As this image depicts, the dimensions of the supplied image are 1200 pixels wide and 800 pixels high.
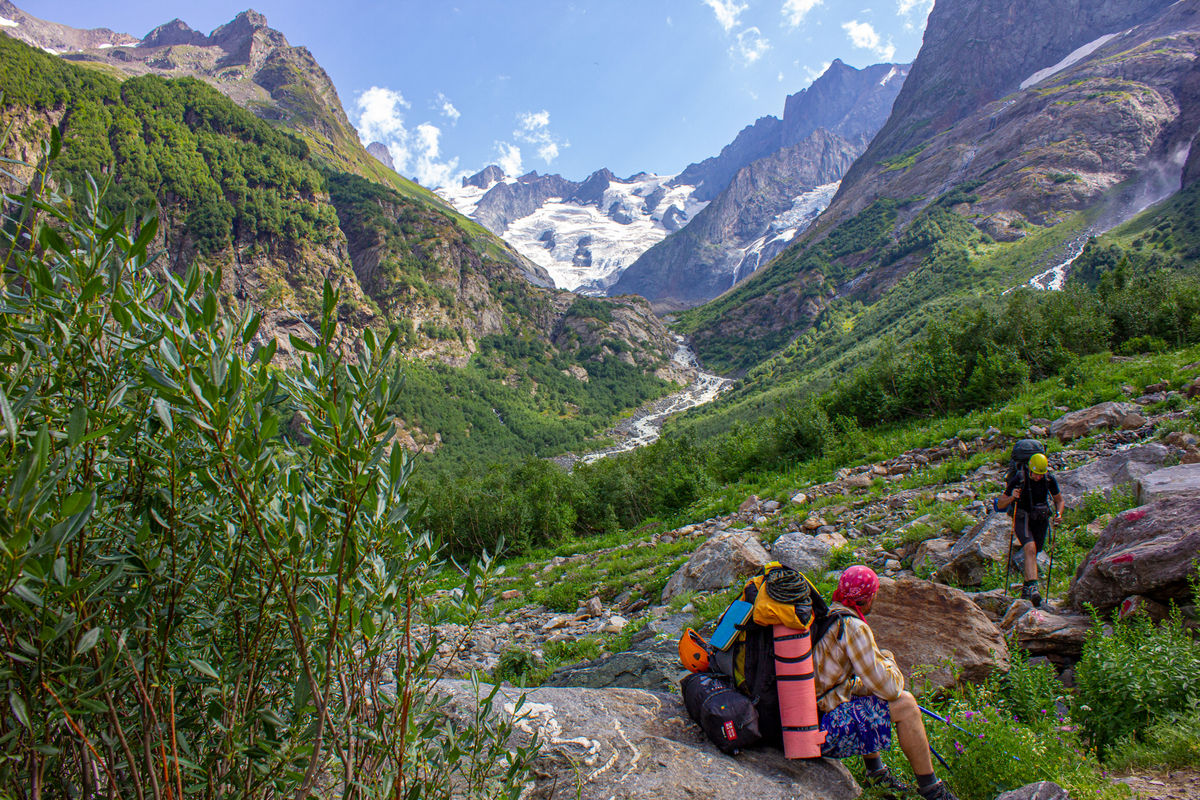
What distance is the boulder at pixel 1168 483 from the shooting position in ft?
17.4

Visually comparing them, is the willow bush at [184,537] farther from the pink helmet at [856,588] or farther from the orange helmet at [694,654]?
the pink helmet at [856,588]

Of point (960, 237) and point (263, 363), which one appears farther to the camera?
point (960, 237)

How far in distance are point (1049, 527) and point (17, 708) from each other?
806 cm

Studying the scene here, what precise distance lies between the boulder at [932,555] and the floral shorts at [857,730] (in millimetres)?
3870

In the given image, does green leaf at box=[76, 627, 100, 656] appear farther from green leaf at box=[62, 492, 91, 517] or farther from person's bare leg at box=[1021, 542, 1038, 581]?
person's bare leg at box=[1021, 542, 1038, 581]

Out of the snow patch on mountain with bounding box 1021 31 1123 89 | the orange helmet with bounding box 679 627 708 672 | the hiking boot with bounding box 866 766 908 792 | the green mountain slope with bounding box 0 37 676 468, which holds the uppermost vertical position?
the snow patch on mountain with bounding box 1021 31 1123 89

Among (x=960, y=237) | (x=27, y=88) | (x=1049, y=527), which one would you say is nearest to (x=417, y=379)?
(x=27, y=88)

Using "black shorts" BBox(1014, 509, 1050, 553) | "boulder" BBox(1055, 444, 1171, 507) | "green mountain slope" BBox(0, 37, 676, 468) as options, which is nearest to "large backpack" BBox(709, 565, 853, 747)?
"black shorts" BBox(1014, 509, 1050, 553)

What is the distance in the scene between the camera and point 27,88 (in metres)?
58.2

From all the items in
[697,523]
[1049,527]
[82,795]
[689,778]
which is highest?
[82,795]

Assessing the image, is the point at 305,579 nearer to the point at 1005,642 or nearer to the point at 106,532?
the point at 106,532

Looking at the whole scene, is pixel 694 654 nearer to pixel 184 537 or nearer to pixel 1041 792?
pixel 1041 792

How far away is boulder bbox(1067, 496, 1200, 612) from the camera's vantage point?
4.15m

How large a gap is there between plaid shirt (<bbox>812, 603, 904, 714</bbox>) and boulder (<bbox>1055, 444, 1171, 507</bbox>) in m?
5.70
